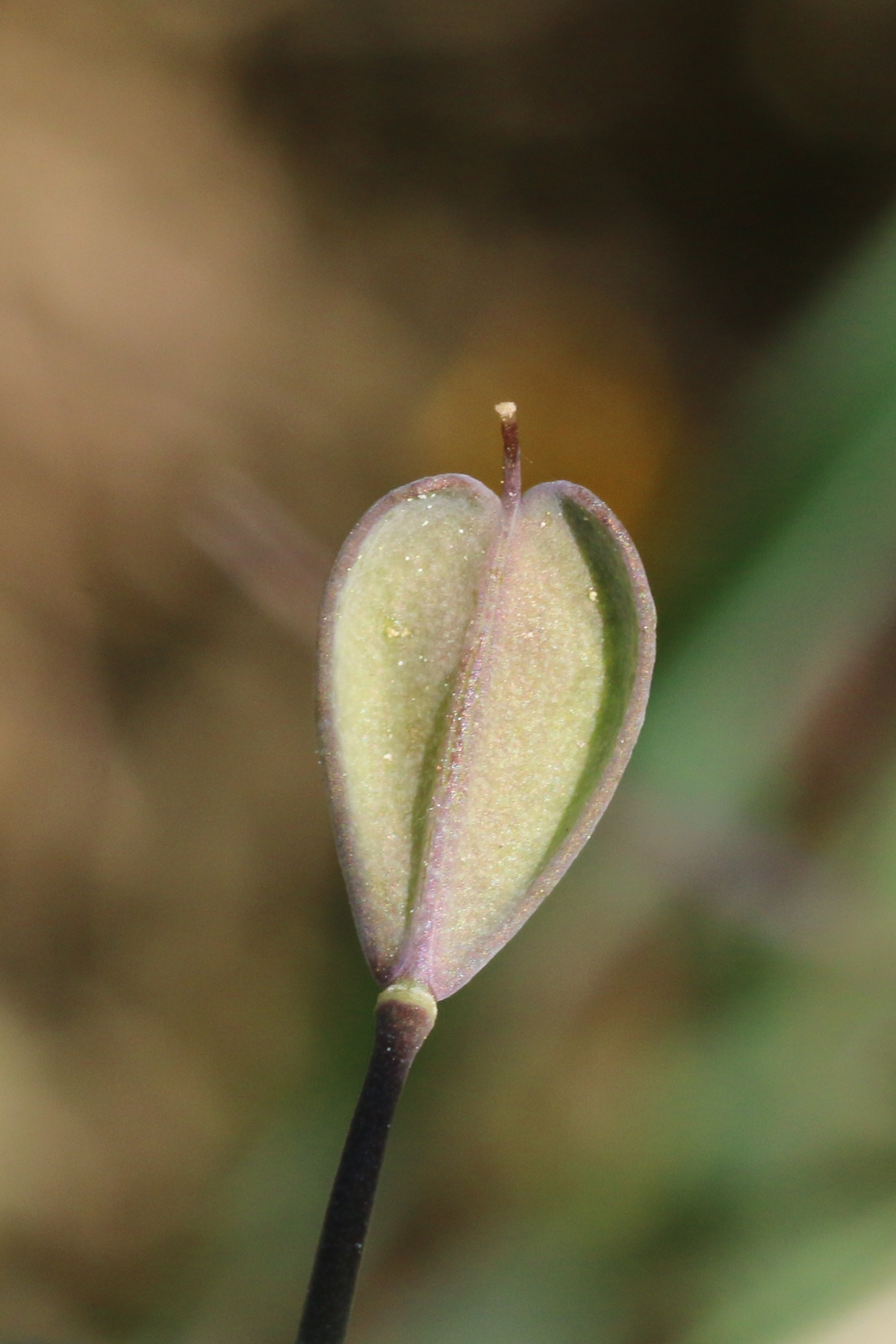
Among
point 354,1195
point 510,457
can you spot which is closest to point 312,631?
point 510,457

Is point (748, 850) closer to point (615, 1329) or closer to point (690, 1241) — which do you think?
point (690, 1241)

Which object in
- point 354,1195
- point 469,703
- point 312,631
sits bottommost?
point 312,631

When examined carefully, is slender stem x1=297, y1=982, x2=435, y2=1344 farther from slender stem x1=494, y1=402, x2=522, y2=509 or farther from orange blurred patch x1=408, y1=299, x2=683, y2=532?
orange blurred patch x1=408, y1=299, x2=683, y2=532

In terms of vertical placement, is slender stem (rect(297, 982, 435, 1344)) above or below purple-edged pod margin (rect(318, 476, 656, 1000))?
below

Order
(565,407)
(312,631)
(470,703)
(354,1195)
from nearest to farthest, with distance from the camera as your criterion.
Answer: (354,1195) < (470,703) < (312,631) < (565,407)

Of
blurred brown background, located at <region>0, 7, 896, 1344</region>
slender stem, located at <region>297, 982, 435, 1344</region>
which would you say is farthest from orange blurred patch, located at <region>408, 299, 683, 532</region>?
slender stem, located at <region>297, 982, 435, 1344</region>

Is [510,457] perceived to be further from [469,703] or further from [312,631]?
[312,631]

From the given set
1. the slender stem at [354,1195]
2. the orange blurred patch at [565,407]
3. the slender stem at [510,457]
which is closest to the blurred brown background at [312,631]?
the orange blurred patch at [565,407]
